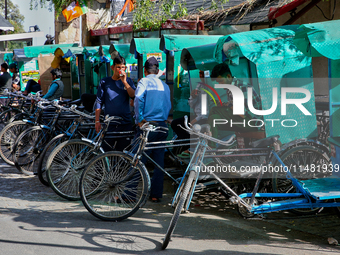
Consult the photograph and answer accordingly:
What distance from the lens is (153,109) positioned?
5723 mm

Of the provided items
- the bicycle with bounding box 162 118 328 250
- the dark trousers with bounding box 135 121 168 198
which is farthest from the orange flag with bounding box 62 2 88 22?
A: the bicycle with bounding box 162 118 328 250

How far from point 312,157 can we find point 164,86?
2218 mm

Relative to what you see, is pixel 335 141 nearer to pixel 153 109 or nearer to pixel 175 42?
pixel 153 109

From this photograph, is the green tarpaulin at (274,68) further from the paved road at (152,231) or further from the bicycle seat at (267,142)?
the paved road at (152,231)

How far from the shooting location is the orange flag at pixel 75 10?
1470cm

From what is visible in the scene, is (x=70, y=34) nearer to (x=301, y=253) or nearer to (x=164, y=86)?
(x=164, y=86)

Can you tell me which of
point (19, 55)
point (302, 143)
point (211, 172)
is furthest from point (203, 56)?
point (19, 55)

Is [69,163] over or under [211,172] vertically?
under

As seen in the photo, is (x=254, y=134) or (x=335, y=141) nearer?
(x=335, y=141)

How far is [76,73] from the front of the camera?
14219mm

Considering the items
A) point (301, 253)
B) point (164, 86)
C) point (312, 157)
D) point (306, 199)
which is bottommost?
point (301, 253)

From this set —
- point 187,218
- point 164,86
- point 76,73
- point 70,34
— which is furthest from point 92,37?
point 187,218

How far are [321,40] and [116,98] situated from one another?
3.00 meters

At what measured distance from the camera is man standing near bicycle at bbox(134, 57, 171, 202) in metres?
5.69
